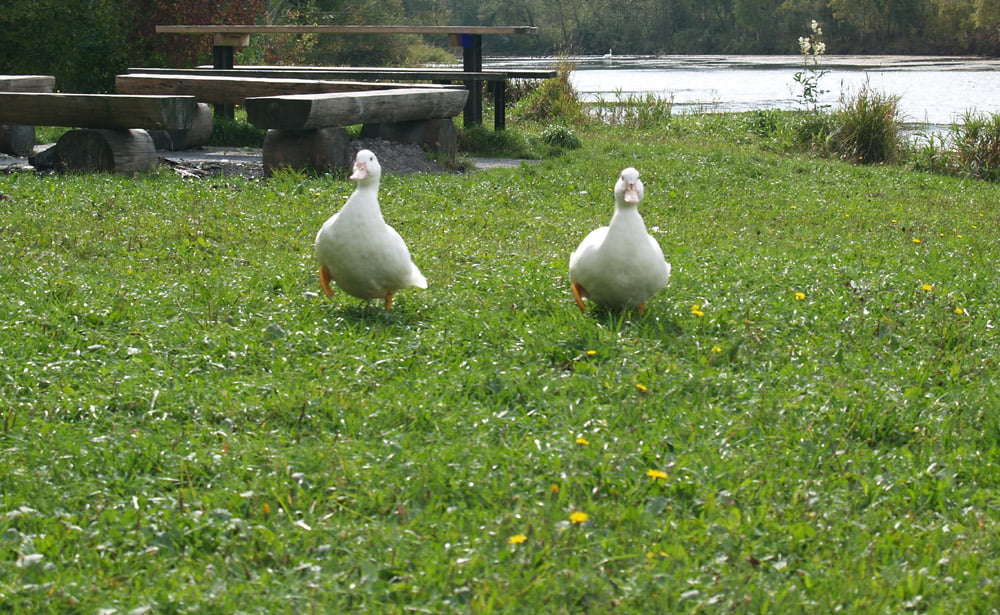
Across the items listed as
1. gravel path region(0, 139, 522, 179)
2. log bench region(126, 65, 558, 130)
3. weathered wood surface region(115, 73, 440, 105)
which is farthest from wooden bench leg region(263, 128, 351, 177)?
log bench region(126, 65, 558, 130)

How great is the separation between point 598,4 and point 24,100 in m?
64.2

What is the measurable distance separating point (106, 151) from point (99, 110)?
1.49 ft

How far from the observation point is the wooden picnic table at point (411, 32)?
14.1 m

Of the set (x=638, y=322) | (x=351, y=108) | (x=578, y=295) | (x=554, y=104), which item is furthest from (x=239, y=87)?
(x=638, y=322)

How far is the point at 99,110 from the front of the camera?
29.0 feet

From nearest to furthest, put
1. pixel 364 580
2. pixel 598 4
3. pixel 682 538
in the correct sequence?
pixel 364 580, pixel 682 538, pixel 598 4

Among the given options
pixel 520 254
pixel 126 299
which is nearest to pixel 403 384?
pixel 126 299

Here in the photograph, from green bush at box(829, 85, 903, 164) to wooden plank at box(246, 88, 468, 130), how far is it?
228 inches

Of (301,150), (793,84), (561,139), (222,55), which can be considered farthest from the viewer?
(793,84)

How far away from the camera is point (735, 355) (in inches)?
176

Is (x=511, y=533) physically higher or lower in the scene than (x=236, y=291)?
lower

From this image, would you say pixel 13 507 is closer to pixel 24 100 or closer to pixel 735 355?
pixel 735 355

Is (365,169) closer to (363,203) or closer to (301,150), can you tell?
(363,203)

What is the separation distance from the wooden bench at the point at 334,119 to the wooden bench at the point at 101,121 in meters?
0.74
